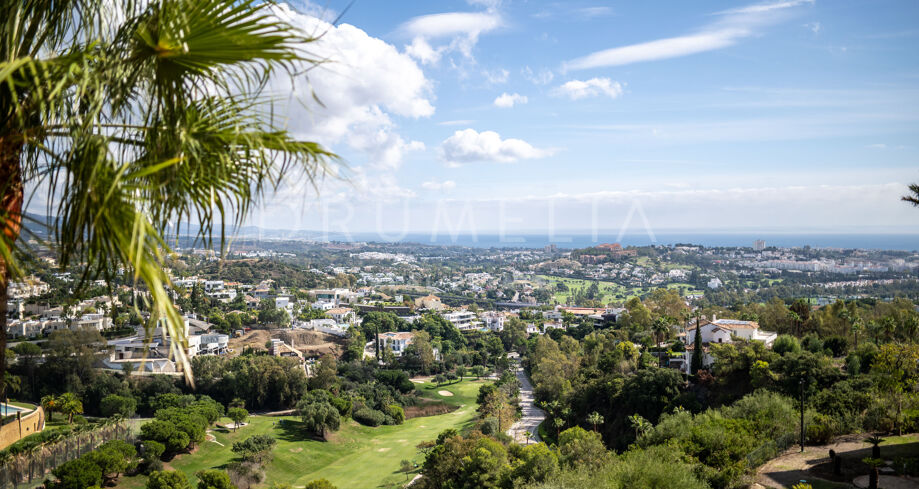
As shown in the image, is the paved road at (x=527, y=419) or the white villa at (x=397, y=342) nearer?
the paved road at (x=527, y=419)

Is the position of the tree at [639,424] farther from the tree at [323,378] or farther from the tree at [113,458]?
the tree at [323,378]

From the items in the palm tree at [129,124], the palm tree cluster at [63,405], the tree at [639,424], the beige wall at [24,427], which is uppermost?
the palm tree at [129,124]

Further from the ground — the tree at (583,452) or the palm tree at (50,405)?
the tree at (583,452)

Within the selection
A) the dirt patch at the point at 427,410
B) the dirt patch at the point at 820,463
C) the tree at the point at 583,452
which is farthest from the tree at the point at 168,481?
the dirt patch at the point at 427,410

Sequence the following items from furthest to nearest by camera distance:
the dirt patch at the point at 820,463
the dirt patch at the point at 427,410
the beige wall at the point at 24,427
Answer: the dirt patch at the point at 427,410 < the beige wall at the point at 24,427 < the dirt patch at the point at 820,463

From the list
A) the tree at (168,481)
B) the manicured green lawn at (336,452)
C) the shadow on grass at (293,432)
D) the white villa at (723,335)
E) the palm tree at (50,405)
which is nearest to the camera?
the tree at (168,481)
